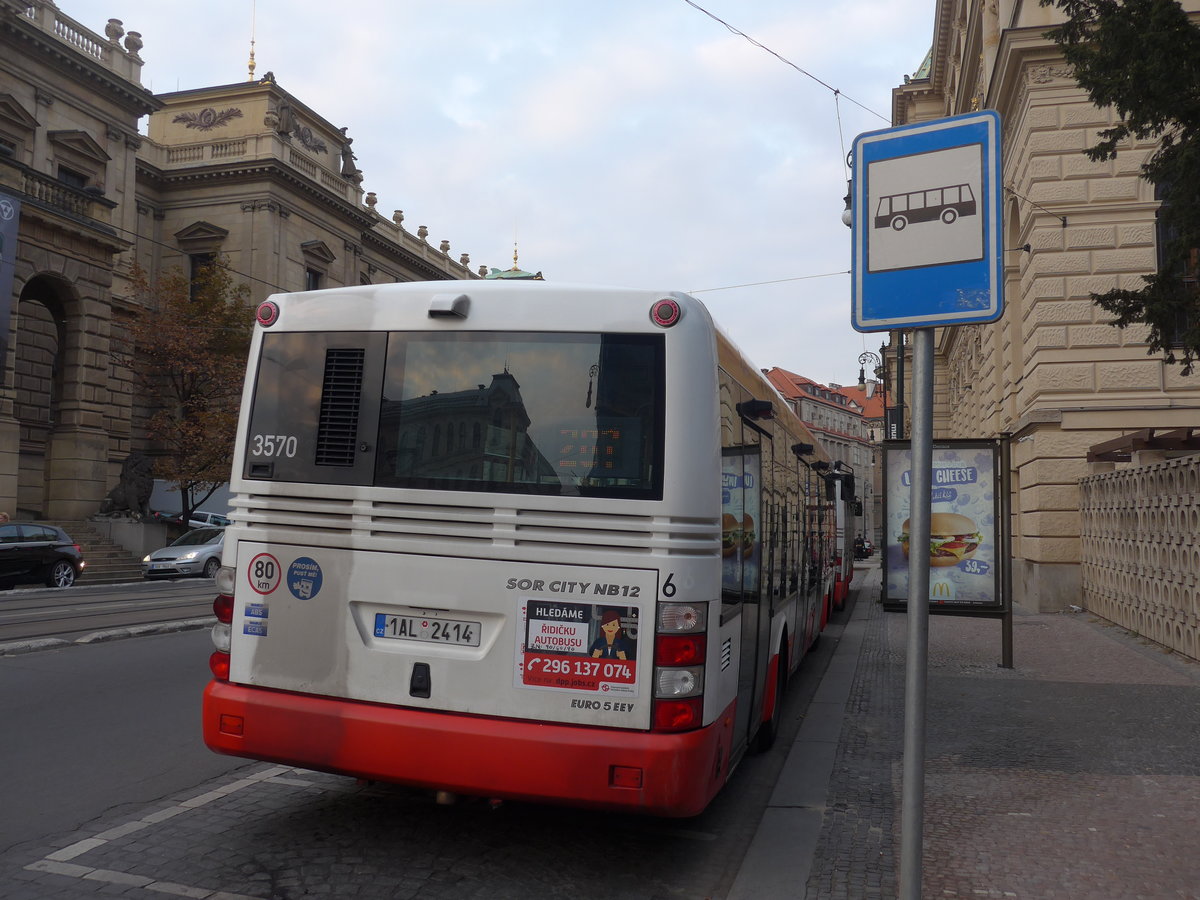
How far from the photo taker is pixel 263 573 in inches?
199

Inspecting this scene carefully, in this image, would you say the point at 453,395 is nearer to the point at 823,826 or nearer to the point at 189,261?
the point at 823,826

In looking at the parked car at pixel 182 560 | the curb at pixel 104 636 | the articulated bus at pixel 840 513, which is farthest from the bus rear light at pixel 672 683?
the parked car at pixel 182 560

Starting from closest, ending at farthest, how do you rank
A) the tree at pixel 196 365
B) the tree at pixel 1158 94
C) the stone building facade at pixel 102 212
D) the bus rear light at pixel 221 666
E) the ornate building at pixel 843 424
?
the bus rear light at pixel 221 666
the tree at pixel 1158 94
the stone building facade at pixel 102 212
the tree at pixel 196 365
the ornate building at pixel 843 424

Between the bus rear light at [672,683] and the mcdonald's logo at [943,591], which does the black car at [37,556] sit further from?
the bus rear light at [672,683]

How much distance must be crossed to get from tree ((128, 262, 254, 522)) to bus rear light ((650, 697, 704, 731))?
30.4m

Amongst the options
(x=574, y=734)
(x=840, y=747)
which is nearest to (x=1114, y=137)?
(x=840, y=747)

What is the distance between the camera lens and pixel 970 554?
11.2m

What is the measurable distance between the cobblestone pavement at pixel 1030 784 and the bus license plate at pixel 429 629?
1.84m

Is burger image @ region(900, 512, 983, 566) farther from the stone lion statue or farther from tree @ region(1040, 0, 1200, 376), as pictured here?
the stone lion statue

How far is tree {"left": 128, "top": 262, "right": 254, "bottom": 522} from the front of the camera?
33.2 metres

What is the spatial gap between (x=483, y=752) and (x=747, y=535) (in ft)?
6.75

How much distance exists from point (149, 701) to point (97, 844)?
375 cm

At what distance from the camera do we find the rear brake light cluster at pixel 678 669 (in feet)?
14.6

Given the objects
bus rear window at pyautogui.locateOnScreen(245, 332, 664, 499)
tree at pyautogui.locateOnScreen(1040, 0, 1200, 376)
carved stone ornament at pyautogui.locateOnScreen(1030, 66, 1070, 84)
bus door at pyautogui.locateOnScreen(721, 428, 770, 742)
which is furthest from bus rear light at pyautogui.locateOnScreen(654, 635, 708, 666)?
carved stone ornament at pyautogui.locateOnScreen(1030, 66, 1070, 84)
